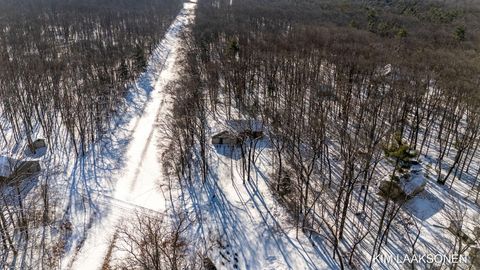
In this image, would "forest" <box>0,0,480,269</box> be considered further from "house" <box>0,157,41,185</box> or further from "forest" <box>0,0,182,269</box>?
"house" <box>0,157,41,185</box>

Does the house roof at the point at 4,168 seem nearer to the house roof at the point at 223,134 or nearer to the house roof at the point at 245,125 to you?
the house roof at the point at 223,134

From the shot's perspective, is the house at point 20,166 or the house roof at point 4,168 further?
the house roof at point 4,168

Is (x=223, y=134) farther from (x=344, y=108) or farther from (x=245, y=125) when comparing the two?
(x=344, y=108)

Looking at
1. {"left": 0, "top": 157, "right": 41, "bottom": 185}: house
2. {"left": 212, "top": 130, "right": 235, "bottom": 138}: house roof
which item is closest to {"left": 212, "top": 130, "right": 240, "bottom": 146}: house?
{"left": 212, "top": 130, "right": 235, "bottom": 138}: house roof

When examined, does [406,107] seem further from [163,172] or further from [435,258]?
[163,172]

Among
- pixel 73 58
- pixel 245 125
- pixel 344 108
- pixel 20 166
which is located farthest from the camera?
pixel 73 58

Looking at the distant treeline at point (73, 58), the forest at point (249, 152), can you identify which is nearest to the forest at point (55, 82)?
the distant treeline at point (73, 58)

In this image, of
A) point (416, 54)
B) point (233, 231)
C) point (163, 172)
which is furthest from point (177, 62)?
point (233, 231)

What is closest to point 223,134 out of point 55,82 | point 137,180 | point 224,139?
point 224,139
